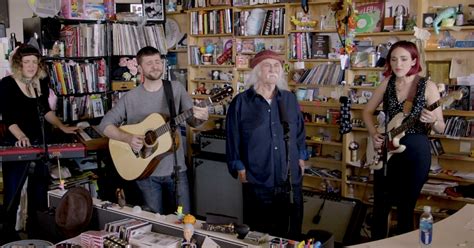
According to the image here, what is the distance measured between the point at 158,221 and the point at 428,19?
276cm

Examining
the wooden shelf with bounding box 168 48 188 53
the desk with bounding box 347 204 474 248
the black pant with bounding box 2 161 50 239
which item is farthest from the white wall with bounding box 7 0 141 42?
the desk with bounding box 347 204 474 248

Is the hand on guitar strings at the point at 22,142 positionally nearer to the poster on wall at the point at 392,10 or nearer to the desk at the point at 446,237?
the desk at the point at 446,237

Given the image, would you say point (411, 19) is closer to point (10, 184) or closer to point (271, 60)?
point (271, 60)

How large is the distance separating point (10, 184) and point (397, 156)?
8.67ft

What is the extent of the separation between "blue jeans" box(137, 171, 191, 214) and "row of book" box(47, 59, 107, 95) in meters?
1.84

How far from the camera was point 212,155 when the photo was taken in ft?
15.5

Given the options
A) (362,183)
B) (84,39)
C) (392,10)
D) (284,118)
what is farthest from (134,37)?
Answer: (284,118)

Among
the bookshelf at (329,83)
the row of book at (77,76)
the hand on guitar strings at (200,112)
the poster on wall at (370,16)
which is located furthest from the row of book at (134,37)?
the hand on guitar strings at (200,112)

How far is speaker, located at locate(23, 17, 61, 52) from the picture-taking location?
441 centimetres

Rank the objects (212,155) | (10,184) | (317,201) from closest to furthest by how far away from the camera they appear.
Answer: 1. (10,184)
2. (317,201)
3. (212,155)

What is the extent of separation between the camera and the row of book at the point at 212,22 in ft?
17.0

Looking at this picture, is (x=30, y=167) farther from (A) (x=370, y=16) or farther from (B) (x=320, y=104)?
(A) (x=370, y=16)

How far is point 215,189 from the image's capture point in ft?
15.1

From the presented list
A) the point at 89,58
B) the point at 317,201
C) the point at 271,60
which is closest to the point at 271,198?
the point at 271,60
